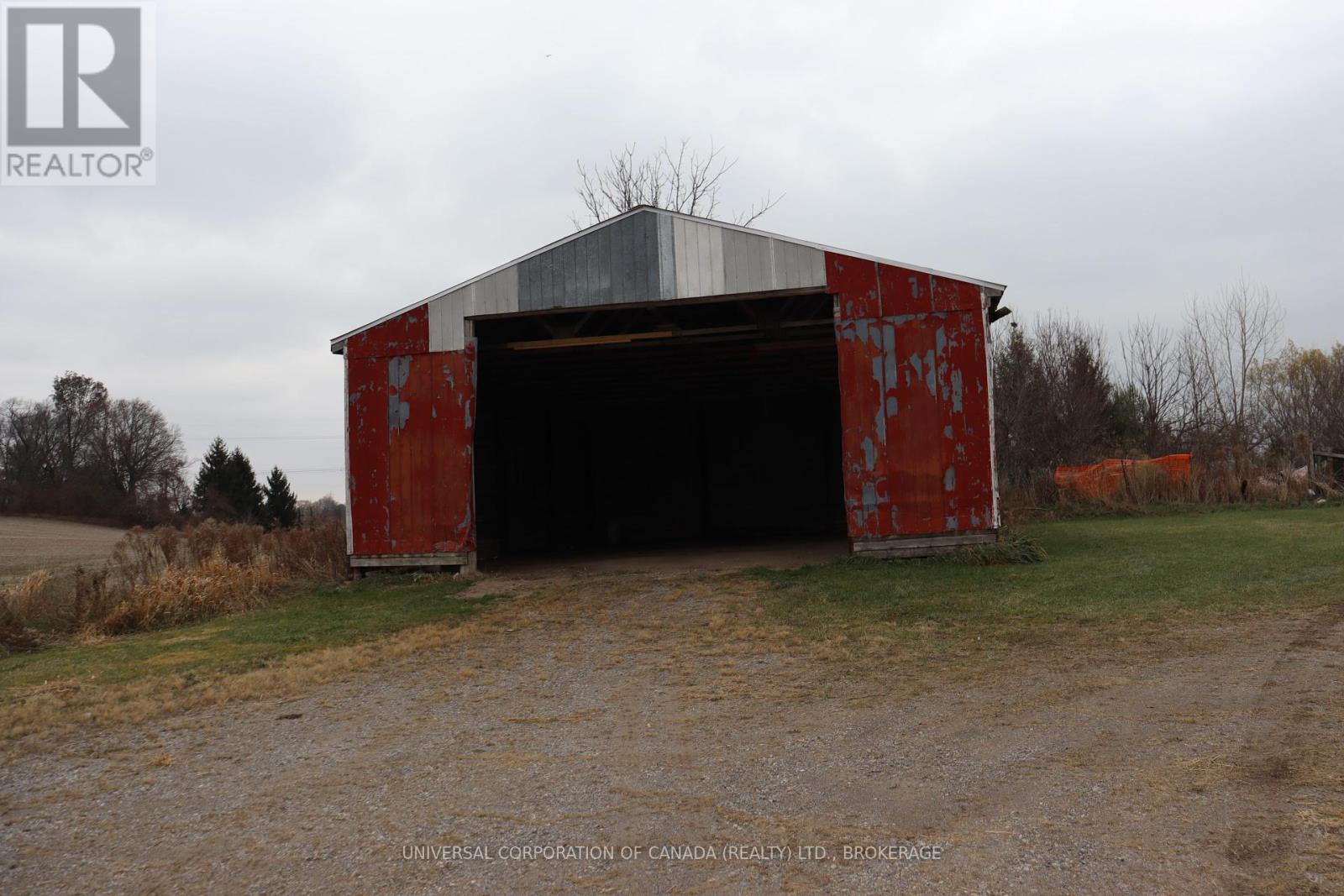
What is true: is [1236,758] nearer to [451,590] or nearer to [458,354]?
[451,590]

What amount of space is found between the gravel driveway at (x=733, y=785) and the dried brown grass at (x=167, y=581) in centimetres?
499

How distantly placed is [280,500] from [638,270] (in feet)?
141

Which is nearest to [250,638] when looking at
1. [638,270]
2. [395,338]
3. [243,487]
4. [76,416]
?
[395,338]

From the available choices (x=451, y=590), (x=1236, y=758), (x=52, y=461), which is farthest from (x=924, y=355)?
(x=52, y=461)

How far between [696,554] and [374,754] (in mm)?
11266

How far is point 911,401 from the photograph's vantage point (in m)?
12.3

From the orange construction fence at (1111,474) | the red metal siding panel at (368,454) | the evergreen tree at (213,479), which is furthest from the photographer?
the evergreen tree at (213,479)

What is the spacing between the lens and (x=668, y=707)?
5910 mm

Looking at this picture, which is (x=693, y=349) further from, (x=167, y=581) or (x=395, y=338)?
(x=167, y=581)

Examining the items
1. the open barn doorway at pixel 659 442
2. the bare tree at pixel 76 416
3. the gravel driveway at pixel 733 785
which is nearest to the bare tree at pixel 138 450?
the bare tree at pixel 76 416

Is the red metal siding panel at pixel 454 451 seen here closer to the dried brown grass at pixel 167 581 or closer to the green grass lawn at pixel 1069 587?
the dried brown grass at pixel 167 581

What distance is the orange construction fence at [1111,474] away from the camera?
21.3 metres

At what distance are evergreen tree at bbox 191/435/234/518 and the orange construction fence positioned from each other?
3856cm

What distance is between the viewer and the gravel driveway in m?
3.40
